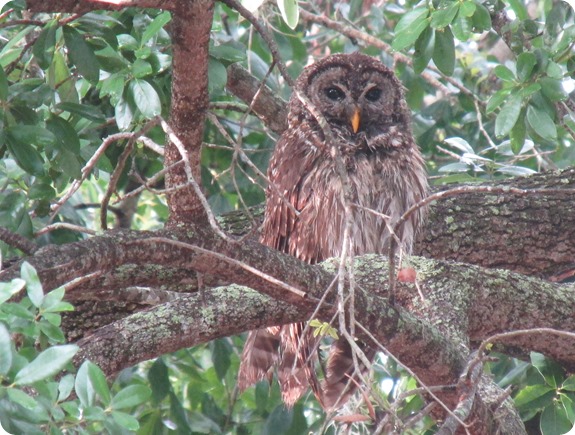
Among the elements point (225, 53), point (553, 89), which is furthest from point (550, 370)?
point (225, 53)

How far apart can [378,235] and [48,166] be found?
1559mm

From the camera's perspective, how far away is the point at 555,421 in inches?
130

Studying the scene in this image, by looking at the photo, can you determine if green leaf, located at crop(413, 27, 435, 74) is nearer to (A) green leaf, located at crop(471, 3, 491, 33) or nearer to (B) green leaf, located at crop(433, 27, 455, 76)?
(B) green leaf, located at crop(433, 27, 455, 76)

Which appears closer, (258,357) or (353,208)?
(258,357)

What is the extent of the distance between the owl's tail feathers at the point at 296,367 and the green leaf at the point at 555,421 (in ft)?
3.15

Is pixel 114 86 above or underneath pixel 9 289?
above

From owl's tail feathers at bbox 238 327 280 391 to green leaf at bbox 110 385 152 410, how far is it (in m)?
1.90

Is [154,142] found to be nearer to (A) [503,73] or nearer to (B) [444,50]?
(B) [444,50]

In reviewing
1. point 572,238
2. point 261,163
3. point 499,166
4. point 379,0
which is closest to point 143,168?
point 261,163

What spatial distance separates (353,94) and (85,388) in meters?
2.86

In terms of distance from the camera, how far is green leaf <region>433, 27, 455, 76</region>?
3361mm

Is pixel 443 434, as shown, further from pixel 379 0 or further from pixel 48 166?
pixel 379 0

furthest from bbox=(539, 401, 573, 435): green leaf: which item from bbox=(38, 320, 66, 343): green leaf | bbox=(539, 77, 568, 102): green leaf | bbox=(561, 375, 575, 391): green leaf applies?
bbox=(38, 320, 66, 343): green leaf

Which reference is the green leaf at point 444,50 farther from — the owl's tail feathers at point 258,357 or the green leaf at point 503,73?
the owl's tail feathers at point 258,357
